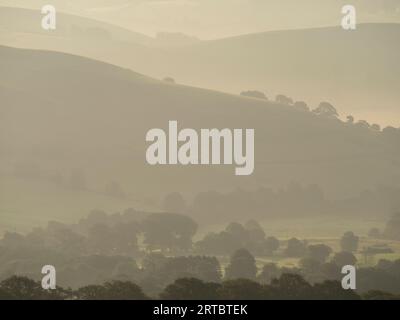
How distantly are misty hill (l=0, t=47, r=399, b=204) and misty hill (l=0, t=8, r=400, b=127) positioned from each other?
17.7 m

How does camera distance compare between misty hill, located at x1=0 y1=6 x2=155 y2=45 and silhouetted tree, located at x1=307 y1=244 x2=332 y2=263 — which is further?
misty hill, located at x1=0 y1=6 x2=155 y2=45

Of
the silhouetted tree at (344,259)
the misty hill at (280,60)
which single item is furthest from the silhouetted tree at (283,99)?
the silhouetted tree at (344,259)

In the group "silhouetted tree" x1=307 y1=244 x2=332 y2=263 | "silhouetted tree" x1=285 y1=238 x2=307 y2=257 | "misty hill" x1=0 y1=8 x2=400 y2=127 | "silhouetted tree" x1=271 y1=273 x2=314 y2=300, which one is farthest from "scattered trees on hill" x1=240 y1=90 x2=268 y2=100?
"silhouetted tree" x1=271 y1=273 x2=314 y2=300

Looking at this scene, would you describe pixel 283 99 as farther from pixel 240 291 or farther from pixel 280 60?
pixel 240 291

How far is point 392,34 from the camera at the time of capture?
155500 mm

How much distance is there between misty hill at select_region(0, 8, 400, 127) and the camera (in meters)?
148

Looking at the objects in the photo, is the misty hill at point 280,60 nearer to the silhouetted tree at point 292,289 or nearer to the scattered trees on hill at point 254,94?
the scattered trees on hill at point 254,94

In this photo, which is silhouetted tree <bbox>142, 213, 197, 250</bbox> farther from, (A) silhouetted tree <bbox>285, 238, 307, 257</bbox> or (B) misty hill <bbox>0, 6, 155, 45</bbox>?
(B) misty hill <bbox>0, 6, 155, 45</bbox>

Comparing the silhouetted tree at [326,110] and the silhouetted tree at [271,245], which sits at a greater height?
the silhouetted tree at [326,110]

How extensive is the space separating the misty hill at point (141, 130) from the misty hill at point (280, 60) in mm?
17738

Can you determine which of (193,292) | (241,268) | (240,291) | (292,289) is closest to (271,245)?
(241,268)

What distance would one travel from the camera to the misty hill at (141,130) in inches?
4171

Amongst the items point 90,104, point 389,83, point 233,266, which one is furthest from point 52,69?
point 233,266
